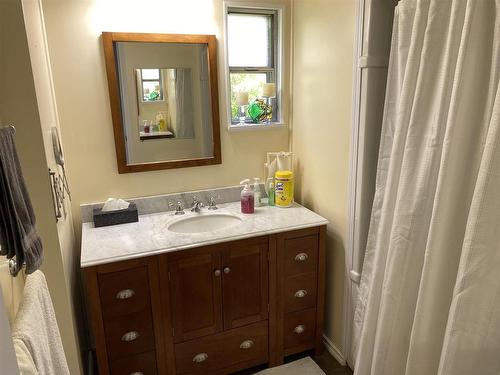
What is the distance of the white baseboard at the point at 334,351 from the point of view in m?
2.06

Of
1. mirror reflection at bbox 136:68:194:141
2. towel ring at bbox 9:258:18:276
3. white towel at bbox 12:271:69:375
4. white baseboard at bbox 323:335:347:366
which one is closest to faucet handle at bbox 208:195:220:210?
mirror reflection at bbox 136:68:194:141

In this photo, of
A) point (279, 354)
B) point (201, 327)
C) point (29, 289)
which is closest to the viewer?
point (29, 289)

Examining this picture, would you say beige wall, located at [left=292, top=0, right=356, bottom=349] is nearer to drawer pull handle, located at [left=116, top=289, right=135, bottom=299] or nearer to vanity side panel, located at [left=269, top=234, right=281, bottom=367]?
vanity side panel, located at [left=269, top=234, right=281, bottom=367]

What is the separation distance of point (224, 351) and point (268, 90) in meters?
1.46

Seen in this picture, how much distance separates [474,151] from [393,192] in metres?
0.33

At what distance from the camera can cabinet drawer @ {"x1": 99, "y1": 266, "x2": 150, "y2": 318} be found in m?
1.59

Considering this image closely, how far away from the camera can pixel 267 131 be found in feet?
7.55

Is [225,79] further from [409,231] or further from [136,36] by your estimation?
[409,231]

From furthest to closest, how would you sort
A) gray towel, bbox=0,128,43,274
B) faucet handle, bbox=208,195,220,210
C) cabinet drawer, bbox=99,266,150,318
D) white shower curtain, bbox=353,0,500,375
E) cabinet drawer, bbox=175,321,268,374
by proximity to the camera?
faucet handle, bbox=208,195,220,210 < cabinet drawer, bbox=175,321,268,374 < cabinet drawer, bbox=99,266,150,318 < white shower curtain, bbox=353,0,500,375 < gray towel, bbox=0,128,43,274

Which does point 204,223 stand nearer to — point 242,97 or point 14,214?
point 242,97

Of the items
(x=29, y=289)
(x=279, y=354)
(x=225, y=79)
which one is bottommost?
(x=279, y=354)

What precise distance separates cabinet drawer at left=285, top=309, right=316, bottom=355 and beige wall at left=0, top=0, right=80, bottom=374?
1.12 m

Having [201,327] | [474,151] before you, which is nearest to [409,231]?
[474,151]

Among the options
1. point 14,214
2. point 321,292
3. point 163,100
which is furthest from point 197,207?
point 14,214
